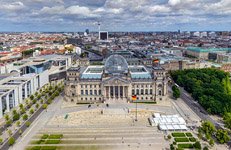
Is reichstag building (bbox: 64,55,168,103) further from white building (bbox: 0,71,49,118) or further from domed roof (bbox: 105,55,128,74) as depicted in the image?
white building (bbox: 0,71,49,118)

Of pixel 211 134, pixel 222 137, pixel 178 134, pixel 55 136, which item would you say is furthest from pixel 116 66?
pixel 222 137

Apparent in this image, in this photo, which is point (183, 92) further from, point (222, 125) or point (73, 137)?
point (73, 137)

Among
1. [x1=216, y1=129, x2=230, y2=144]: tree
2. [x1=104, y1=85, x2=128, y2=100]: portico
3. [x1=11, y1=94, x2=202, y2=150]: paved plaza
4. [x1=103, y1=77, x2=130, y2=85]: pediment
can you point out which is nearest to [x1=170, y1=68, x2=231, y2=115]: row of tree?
[x1=11, y1=94, x2=202, y2=150]: paved plaza

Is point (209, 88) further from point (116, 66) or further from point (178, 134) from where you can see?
point (116, 66)

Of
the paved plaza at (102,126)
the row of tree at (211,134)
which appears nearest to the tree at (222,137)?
the row of tree at (211,134)

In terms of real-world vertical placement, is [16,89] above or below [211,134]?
above

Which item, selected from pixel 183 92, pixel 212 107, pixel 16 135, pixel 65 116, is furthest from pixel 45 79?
pixel 212 107

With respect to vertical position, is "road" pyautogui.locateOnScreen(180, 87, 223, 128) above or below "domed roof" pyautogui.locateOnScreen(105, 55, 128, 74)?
below

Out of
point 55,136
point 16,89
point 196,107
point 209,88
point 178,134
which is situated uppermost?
point 16,89

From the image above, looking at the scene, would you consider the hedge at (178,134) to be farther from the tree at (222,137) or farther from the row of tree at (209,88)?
the row of tree at (209,88)

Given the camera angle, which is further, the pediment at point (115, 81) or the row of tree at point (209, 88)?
the pediment at point (115, 81)

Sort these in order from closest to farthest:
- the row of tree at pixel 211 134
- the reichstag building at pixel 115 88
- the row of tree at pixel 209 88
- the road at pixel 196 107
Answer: the row of tree at pixel 211 134 < the road at pixel 196 107 < the row of tree at pixel 209 88 < the reichstag building at pixel 115 88
